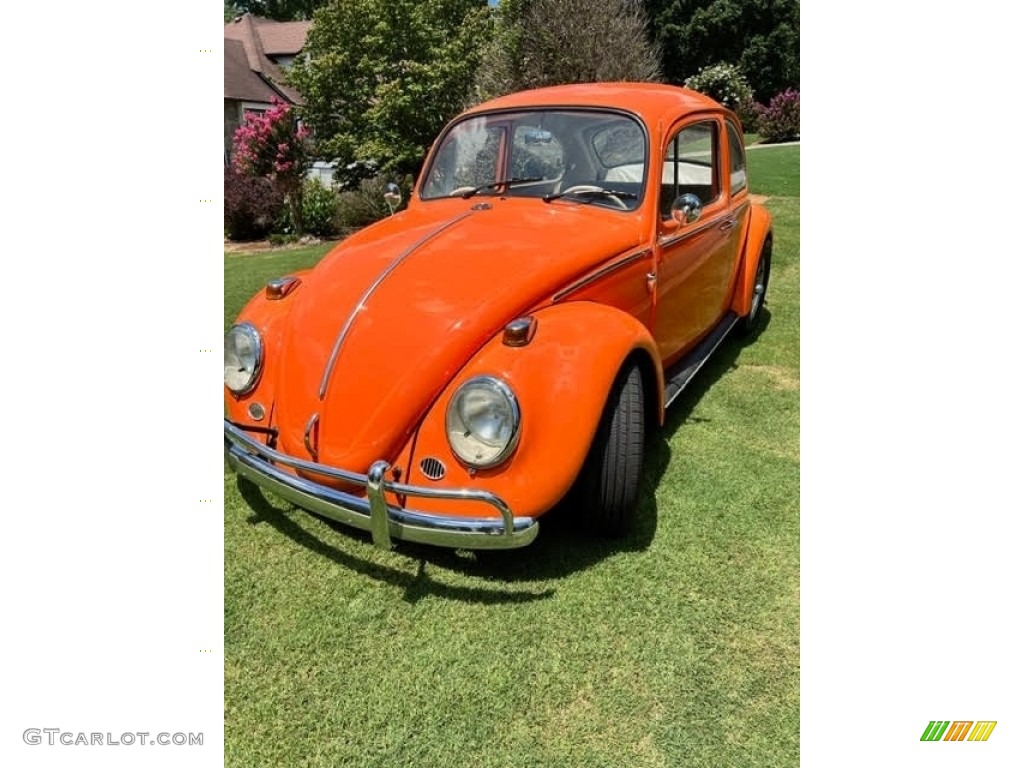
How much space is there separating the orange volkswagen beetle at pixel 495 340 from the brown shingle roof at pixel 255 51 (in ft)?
80.5

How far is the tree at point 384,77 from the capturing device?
46.2ft

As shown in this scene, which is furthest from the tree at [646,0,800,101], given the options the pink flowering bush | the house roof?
the pink flowering bush

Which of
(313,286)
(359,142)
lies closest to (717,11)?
(359,142)

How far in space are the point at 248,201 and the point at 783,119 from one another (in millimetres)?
17635

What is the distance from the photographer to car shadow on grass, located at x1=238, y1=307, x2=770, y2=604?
2.61m

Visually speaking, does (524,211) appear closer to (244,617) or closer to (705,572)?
(705,572)

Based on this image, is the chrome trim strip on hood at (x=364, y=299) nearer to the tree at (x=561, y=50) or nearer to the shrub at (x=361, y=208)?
the shrub at (x=361, y=208)

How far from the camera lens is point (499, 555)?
279 cm

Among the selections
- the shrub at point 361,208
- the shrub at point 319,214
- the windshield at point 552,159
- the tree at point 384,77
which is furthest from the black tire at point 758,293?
the tree at point 384,77

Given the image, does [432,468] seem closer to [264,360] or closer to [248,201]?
[264,360]

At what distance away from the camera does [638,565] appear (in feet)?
8.99

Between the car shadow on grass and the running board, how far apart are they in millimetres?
614

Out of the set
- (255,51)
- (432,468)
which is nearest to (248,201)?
(432,468)

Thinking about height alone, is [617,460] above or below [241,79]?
below
